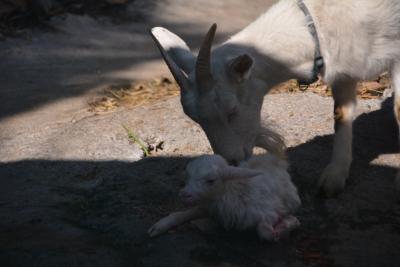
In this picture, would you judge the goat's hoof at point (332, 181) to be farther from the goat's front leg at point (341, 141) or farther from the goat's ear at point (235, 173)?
the goat's ear at point (235, 173)

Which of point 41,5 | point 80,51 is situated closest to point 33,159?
point 80,51

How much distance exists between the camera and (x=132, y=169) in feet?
14.7

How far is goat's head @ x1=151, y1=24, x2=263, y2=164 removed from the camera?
377cm

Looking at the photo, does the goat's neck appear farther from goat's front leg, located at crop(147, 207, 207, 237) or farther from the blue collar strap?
goat's front leg, located at crop(147, 207, 207, 237)

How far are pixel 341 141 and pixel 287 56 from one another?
0.75m

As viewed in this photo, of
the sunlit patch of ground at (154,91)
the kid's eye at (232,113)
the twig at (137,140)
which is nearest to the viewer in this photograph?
the kid's eye at (232,113)

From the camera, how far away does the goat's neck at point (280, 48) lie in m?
4.12

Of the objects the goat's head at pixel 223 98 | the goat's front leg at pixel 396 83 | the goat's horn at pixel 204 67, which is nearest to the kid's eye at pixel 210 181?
the goat's head at pixel 223 98

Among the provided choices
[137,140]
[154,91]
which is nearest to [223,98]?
[137,140]

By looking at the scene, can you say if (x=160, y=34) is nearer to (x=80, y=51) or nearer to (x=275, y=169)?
(x=275, y=169)

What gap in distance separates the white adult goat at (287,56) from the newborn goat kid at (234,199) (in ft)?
1.12

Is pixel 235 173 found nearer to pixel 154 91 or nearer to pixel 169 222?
pixel 169 222

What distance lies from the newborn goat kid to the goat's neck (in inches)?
29.2

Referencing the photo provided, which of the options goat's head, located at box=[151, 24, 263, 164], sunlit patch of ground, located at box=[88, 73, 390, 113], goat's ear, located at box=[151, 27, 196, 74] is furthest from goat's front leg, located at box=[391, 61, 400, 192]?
sunlit patch of ground, located at box=[88, 73, 390, 113]
